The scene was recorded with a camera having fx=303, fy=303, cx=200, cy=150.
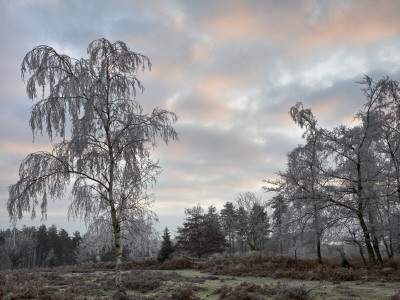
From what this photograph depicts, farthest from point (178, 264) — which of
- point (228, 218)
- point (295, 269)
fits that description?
point (228, 218)

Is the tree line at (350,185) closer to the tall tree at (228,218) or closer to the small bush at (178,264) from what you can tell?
the small bush at (178,264)

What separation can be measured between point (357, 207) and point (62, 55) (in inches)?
666

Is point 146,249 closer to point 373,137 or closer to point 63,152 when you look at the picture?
point 63,152

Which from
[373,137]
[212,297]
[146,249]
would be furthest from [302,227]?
[146,249]

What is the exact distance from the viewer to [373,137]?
16.9 m

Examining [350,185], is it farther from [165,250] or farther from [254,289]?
[165,250]

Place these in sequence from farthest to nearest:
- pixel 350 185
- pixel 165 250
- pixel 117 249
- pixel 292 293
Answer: pixel 165 250 → pixel 350 185 → pixel 292 293 → pixel 117 249

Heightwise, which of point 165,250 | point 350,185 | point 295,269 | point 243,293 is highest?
point 350,185

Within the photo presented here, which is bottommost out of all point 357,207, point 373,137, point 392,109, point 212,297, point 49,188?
point 212,297

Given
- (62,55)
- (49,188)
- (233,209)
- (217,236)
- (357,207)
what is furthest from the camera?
(233,209)

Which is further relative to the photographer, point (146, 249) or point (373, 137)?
point (373, 137)

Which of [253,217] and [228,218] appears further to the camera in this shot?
[228,218]

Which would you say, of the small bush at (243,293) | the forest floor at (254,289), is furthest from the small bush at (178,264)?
the small bush at (243,293)

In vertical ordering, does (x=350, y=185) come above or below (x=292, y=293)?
above
